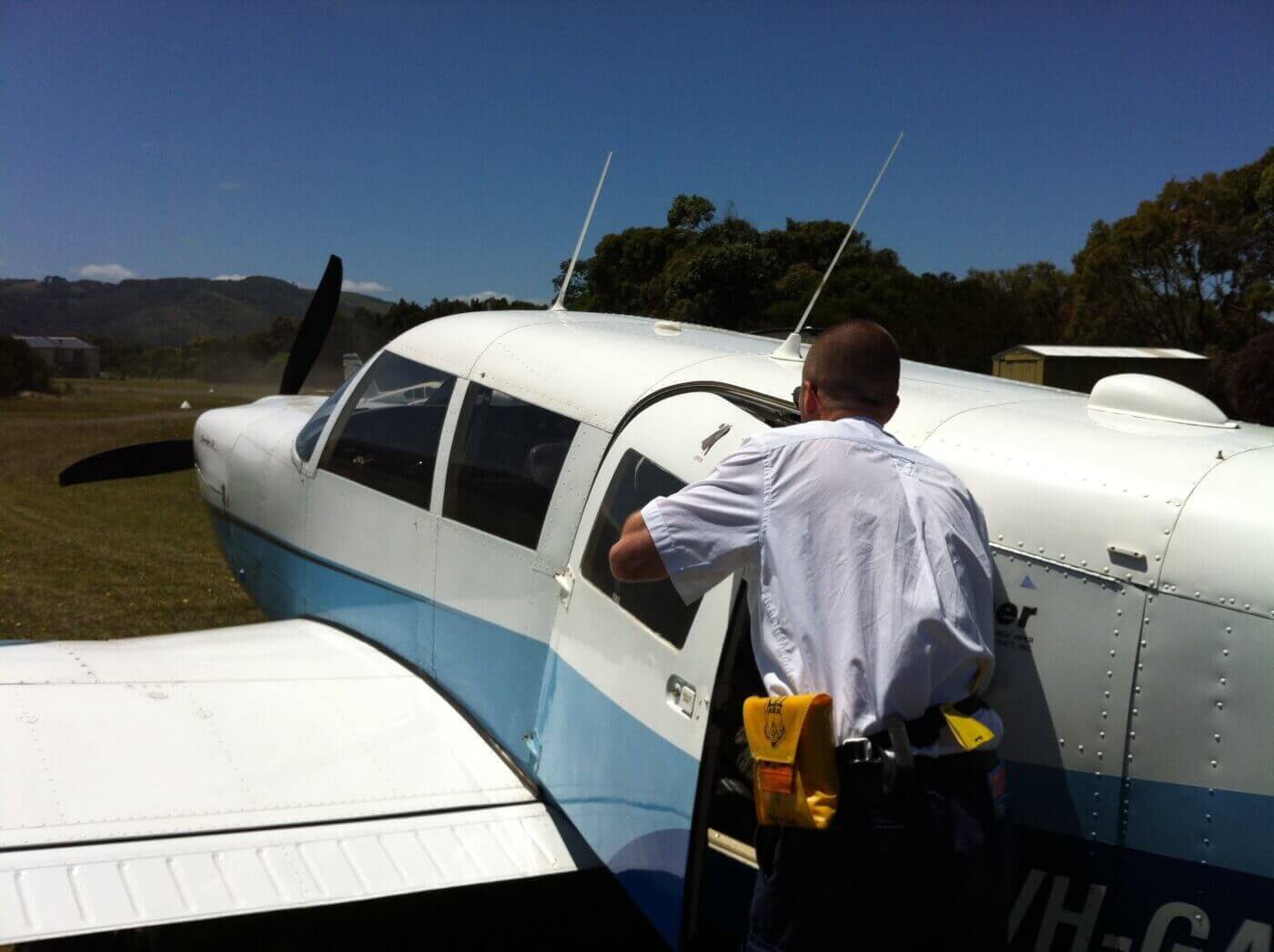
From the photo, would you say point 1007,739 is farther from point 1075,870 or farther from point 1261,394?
point 1261,394

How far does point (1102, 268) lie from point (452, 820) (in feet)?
114

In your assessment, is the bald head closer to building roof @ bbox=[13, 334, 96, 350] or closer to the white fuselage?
the white fuselage

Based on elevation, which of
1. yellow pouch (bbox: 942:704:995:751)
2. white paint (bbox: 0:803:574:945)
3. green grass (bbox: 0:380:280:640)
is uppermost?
yellow pouch (bbox: 942:704:995:751)

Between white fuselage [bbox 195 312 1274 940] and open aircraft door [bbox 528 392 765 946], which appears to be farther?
open aircraft door [bbox 528 392 765 946]

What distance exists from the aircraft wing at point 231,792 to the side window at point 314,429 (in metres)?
1.25

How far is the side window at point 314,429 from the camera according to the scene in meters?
5.50

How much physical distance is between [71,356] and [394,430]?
172 ft

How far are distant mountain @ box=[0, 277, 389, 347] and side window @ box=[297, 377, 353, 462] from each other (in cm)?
8159

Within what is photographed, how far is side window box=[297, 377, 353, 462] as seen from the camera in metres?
5.50

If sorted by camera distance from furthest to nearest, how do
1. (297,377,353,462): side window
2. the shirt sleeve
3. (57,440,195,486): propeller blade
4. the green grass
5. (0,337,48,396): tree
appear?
(0,337,48,396): tree → the green grass → (57,440,195,486): propeller blade → (297,377,353,462): side window → the shirt sleeve

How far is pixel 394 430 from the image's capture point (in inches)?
197

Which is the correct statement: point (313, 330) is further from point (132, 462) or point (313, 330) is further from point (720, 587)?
point (720, 587)

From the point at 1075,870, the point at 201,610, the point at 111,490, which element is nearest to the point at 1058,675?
the point at 1075,870

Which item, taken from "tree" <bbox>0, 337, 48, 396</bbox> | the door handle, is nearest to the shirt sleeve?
the door handle
